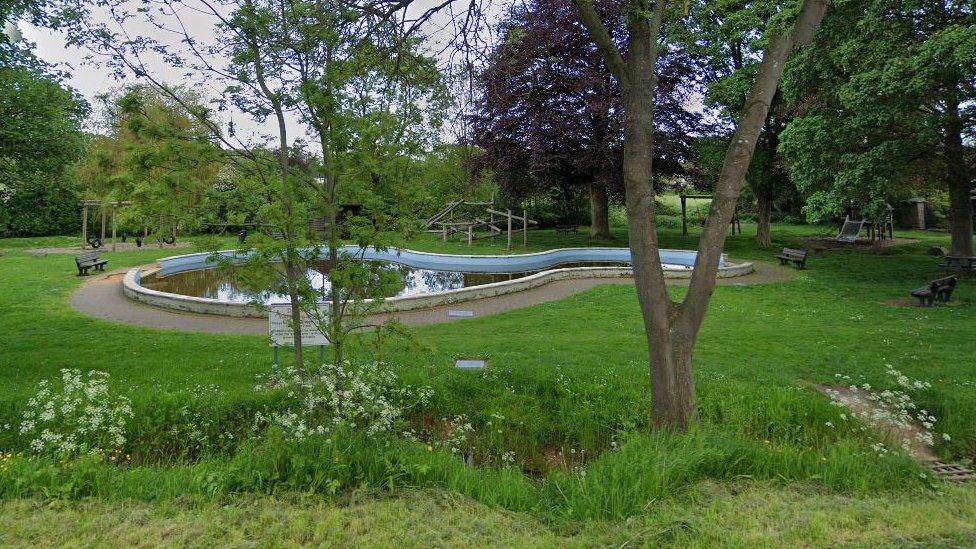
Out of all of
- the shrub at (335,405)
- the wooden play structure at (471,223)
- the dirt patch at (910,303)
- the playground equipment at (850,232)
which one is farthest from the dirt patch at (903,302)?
the wooden play structure at (471,223)

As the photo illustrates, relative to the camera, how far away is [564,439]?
5.75 metres

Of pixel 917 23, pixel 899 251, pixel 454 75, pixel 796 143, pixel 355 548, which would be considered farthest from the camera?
pixel 899 251

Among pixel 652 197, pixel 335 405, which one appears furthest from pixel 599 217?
pixel 335 405

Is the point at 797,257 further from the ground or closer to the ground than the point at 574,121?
closer to the ground

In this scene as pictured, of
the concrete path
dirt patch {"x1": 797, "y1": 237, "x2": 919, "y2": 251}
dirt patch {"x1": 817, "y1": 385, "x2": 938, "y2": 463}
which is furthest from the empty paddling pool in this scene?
dirt patch {"x1": 797, "y1": 237, "x2": 919, "y2": 251}

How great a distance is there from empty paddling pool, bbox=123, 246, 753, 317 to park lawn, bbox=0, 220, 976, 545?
1.66m

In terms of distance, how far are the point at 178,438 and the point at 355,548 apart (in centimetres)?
318

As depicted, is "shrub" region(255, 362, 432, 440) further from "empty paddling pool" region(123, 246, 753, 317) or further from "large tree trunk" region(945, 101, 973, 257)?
"large tree trunk" region(945, 101, 973, 257)

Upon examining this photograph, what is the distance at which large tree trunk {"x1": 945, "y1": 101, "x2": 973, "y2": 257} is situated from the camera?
43.9 ft

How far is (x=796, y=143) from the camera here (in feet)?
47.9

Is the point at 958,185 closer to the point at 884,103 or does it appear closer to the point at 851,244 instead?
the point at 884,103

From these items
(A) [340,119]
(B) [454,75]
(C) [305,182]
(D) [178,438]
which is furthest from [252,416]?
(B) [454,75]

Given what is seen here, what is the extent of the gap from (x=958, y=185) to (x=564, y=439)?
51.7 feet

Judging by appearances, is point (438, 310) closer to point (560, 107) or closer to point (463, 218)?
point (560, 107)
